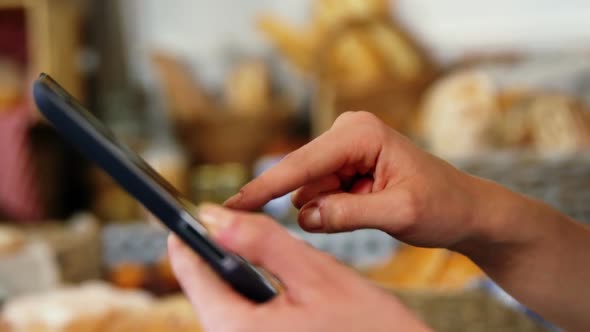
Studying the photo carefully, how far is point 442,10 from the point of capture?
6.41ft

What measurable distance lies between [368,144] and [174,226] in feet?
0.49

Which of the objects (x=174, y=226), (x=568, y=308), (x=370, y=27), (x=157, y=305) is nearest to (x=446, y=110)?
(x=370, y=27)

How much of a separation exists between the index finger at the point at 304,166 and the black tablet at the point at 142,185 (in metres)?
0.09

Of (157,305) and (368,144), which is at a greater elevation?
(368,144)

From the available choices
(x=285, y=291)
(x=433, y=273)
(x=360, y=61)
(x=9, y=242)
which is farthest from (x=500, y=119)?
(x=285, y=291)

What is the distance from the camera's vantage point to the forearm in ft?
1.23

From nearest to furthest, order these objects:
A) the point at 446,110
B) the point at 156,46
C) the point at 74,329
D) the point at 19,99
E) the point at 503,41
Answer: the point at 74,329 → the point at 446,110 → the point at 503,41 → the point at 19,99 → the point at 156,46

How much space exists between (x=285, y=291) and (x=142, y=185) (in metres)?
0.06

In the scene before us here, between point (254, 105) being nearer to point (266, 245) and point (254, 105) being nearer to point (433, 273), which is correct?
point (433, 273)

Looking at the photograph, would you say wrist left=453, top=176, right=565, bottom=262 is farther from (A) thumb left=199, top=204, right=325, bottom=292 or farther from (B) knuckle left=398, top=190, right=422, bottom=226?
(A) thumb left=199, top=204, right=325, bottom=292

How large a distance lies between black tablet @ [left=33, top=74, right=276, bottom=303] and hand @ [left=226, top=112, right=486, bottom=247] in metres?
0.09

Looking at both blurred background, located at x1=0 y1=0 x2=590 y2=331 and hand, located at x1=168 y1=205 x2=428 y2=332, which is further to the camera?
blurred background, located at x1=0 y1=0 x2=590 y2=331

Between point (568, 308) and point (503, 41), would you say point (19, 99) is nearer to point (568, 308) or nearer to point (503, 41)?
point (503, 41)

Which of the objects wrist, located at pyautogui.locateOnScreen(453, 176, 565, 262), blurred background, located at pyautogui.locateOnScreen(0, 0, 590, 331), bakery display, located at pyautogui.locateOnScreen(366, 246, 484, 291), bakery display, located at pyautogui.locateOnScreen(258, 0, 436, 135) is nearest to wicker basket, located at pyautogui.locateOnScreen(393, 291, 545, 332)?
blurred background, located at pyautogui.locateOnScreen(0, 0, 590, 331)
